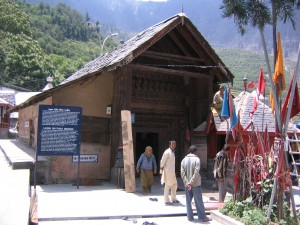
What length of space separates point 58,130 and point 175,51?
20.9 feet

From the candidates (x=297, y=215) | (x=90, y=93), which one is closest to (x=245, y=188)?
(x=297, y=215)

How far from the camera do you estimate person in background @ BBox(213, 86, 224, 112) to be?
1343 centimetres

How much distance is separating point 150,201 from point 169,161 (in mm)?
1236

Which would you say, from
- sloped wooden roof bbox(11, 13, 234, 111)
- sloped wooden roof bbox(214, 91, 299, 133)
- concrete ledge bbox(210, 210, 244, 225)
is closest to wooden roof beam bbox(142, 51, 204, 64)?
sloped wooden roof bbox(11, 13, 234, 111)

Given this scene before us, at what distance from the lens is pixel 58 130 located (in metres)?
11.6

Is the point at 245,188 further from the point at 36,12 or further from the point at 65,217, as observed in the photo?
the point at 36,12

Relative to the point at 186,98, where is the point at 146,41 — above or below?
above

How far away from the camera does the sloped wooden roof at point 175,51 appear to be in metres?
12.5

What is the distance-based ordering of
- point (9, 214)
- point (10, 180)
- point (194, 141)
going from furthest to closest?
1. point (194, 141)
2. point (10, 180)
3. point (9, 214)

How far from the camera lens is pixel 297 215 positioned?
7.80 metres

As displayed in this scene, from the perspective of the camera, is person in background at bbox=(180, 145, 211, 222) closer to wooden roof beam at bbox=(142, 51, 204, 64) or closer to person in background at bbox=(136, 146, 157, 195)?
person in background at bbox=(136, 146, 157, 195)

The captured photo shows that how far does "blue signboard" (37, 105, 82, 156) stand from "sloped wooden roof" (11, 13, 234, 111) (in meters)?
1.12

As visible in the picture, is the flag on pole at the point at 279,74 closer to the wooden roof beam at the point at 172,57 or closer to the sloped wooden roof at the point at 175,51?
the sloped wooden roof at the point at 175,51

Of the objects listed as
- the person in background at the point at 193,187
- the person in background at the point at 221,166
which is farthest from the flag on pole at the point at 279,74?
the person in background at the point at 221,166
